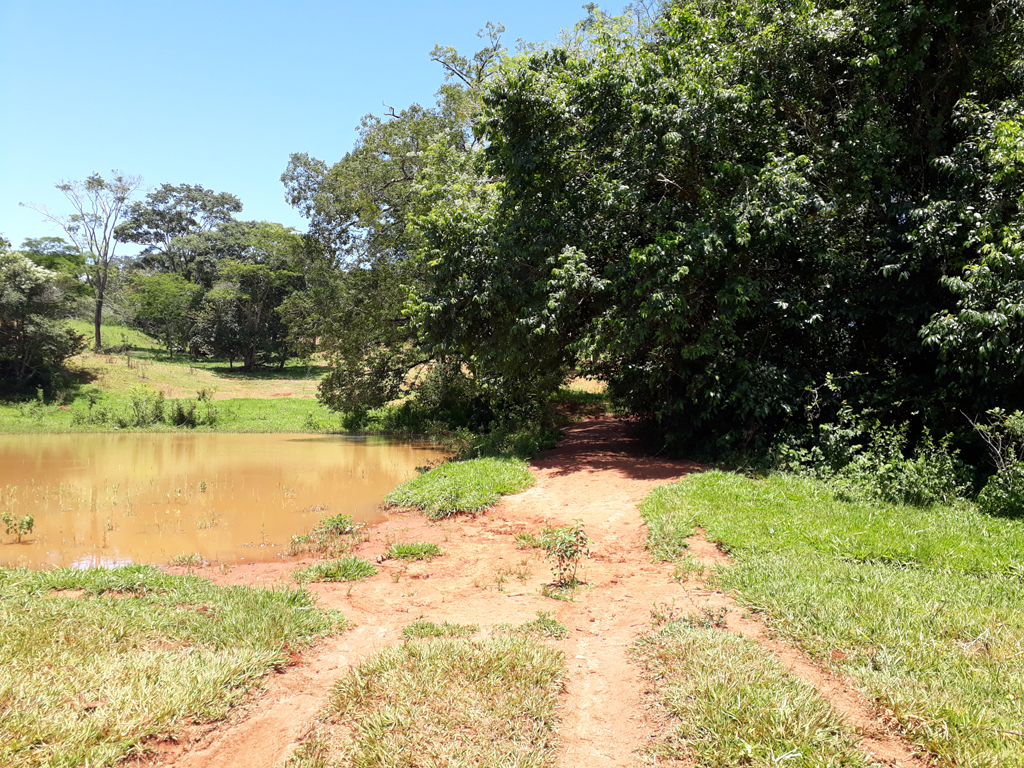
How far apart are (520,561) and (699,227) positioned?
650cm

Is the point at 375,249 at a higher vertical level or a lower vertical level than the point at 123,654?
higher

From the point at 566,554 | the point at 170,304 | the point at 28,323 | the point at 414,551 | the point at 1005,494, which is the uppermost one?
the point at 170,304

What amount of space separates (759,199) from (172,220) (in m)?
66.7

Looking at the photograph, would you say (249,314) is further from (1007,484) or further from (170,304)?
(1007,484)

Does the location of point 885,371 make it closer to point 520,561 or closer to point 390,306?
point 520,561

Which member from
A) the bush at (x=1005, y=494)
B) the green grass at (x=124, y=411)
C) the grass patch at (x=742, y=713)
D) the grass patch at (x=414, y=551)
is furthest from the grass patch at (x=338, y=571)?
the green grass at (x=124, y=411)

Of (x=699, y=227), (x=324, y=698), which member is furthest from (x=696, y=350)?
(x=324, y=698)

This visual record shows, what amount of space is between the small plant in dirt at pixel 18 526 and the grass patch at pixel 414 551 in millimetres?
5281

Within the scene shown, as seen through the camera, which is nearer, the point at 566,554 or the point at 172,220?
the point at 566,554

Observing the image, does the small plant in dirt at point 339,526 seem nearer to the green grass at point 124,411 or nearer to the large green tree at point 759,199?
the large green tree at point 759,199

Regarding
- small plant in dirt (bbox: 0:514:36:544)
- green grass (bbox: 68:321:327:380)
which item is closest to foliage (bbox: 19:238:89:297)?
green grass (bbox: 68:321:327:380)

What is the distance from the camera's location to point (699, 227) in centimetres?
1036

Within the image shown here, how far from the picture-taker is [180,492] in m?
12.0

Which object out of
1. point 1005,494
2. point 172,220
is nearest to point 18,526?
point 1005,494
